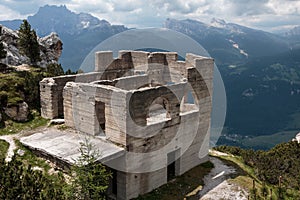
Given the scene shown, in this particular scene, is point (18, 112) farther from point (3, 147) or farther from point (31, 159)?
point (31, 159)

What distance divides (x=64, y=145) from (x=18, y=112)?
271 inches

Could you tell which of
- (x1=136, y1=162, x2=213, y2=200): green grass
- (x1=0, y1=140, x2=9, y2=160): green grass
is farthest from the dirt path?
(x1=0, y1=140, x2=9, y2=160): green grass

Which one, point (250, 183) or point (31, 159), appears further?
point (250, 183)

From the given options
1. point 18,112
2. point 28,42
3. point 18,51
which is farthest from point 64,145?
point 18,51

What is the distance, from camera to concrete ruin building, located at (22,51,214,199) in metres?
18.8

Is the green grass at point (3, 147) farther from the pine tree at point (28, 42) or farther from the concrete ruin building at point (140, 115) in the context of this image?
the pine tree at point (28, 42)

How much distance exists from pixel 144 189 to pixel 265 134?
469 ft

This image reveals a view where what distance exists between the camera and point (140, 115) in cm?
1903

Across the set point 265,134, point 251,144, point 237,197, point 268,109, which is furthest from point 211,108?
point 268,109

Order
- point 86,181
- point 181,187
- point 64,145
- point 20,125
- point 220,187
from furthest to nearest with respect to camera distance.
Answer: point 220,187 → point 20,125 → point 181,187 → point 64,145 → point 86,181

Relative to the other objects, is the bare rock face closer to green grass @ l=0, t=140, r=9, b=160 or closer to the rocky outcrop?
green grass @ l=0, t=140, r=9, b=160

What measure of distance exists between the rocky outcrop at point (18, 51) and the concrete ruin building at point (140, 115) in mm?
17702

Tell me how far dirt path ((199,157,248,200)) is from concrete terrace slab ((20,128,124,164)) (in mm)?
7513

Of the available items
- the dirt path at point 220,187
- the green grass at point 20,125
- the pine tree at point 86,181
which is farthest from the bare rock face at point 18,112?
the dirt path at point 220,187
